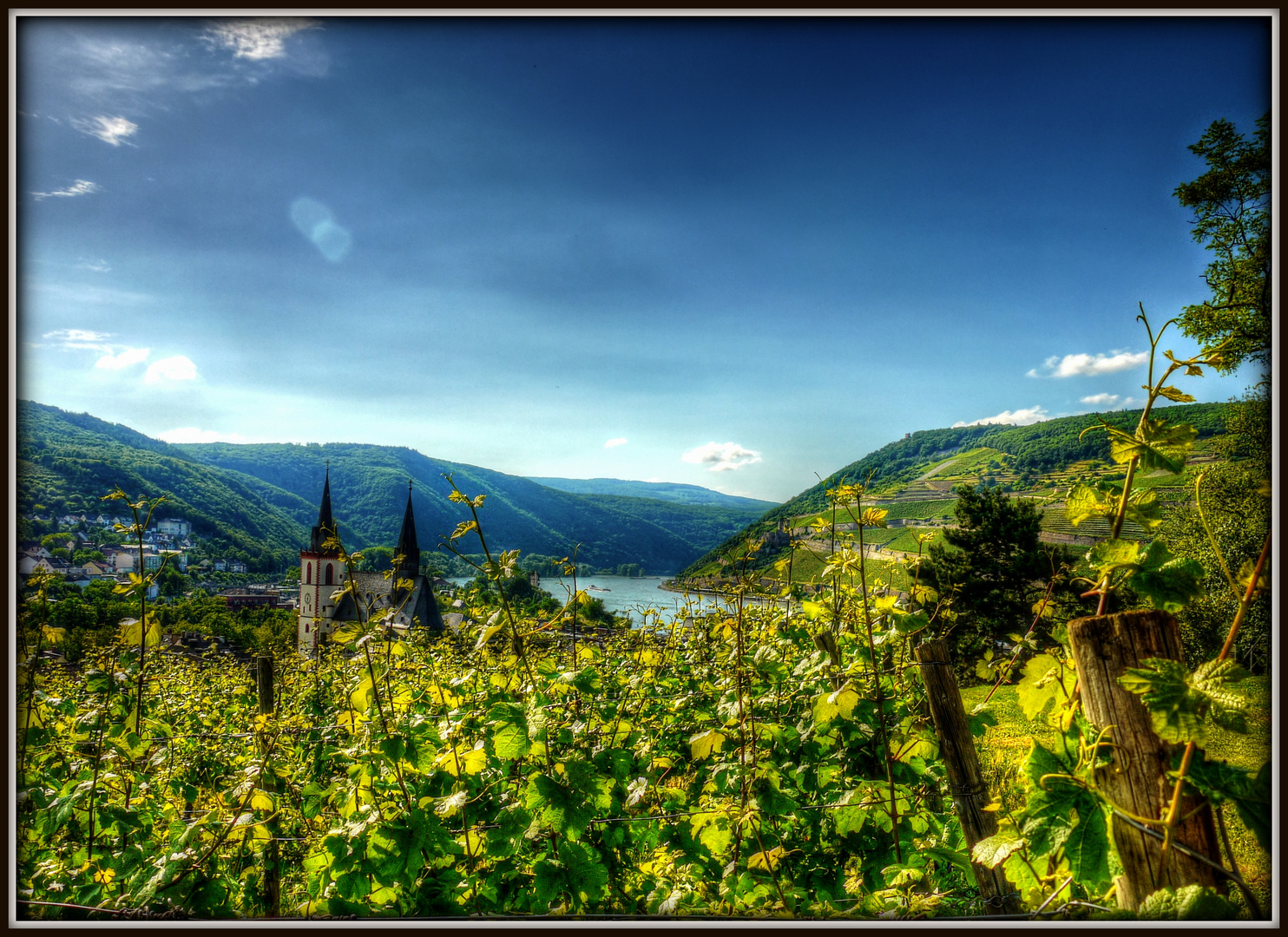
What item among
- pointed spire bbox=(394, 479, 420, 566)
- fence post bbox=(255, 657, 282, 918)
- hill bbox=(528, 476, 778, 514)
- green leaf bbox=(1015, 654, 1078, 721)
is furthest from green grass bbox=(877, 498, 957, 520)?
hill bbox=(528, 476, 778, 514)

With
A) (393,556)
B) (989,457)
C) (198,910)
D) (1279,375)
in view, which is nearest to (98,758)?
(198,910)

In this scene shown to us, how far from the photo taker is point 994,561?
19.0 meters

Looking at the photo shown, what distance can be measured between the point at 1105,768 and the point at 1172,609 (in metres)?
0.30

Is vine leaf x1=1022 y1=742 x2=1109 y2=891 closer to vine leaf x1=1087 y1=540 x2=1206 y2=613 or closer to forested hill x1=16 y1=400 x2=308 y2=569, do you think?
vine leaf x1=1087 y1=540 x2=1206 y2=613

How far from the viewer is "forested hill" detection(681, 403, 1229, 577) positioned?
1188 mm

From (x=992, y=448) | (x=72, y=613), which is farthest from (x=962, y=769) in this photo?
(x=992, y=448)

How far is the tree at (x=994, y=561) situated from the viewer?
1875 centimetres

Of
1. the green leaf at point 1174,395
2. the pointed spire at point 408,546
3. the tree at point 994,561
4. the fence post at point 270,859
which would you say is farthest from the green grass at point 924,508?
the green leaf at point 1174,395

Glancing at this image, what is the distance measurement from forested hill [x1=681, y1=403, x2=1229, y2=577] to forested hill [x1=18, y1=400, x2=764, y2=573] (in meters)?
1.12

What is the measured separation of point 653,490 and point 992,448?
14176 cm

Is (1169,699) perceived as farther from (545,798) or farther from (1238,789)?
(545,798)

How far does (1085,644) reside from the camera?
0.95 metres

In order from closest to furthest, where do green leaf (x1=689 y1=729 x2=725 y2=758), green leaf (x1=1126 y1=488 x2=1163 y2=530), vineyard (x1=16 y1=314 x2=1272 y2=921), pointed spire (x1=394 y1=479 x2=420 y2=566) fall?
1. vineyard (x1=16 y1=314 x2=1272 y2=921)
2. green leaf (x1=1126 y1=488 x2=1163 y2=530)
3. green leaf (x1=689 y1=729 x2=725 y2=758)
4. pointed spire (x1=394 y1=479 x2=420 y2=566)

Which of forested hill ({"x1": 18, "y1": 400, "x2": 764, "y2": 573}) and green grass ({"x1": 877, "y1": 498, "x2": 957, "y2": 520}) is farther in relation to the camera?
green grass ({"x1": 877, "y1": 498, "x2": 957, "y2": 520})
